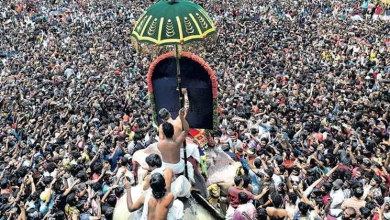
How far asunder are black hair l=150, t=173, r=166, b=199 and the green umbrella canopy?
251cm

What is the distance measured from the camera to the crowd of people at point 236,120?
22.8 feet

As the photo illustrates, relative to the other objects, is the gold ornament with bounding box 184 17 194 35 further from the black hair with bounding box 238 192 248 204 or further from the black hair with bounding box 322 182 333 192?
the black hair with bounding box 322 182 333 192

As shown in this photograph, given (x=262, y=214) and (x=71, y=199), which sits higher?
(x=262, y=214)

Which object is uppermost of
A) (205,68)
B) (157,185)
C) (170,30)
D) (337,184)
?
(170,30)

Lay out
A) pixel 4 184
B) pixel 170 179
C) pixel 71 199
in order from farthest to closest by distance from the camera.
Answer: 1. pixel 4 184
2. pixel 71 199
3. pixel 170 179

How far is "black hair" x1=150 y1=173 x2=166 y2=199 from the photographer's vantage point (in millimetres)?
4086

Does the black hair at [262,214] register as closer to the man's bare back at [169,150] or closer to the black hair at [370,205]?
the man's bare back at [169,150]

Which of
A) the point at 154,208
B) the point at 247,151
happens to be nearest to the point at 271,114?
the point at 247,151

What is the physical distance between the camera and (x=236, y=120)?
10828 mm

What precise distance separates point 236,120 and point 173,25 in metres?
5.19

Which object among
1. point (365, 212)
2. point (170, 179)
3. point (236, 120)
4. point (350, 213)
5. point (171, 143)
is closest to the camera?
point (170, 179)

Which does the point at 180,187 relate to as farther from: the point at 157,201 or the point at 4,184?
the point at 4,184

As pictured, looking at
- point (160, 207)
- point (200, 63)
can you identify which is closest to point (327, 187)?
point (200, 63)

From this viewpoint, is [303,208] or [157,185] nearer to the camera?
[157,185]
